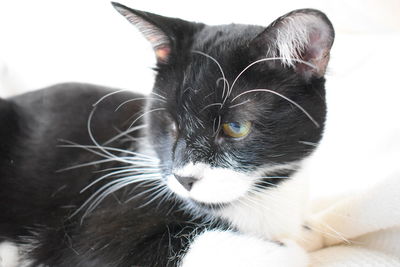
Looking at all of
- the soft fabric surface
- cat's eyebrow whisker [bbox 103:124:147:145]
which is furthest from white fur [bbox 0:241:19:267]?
the soft fabric surface

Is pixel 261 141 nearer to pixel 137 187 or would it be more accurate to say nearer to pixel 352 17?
pixel 137 187

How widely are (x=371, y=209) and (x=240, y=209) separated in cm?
34

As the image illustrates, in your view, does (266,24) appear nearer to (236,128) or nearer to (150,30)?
(150,30)

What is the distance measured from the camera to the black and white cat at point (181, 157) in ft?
3.00

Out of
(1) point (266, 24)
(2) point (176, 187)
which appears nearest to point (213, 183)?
(2) point (176, 187)

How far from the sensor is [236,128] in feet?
3.01

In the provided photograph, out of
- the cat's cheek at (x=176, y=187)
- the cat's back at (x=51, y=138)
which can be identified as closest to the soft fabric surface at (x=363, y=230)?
the cat's cheek at (x=176, y=187)

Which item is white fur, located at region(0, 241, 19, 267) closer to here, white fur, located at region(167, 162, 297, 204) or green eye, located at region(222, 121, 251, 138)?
white fur, located at region(167, 162, 297, 204)

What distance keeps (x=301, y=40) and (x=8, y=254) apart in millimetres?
969

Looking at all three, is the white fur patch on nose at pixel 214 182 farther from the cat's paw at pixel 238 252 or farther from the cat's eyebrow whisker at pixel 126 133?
Result: the cat's eyebrow whisker at pixel 126 133

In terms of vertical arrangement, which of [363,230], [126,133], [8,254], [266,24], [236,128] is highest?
[266,24]

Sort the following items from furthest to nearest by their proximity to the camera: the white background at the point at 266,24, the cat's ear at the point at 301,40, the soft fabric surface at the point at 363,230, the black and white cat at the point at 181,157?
the white background at the point at 266,24, the soft fabric surface at the point at 363,230, the black and white cat at the point at 181,157, the cat's ear at the point at 301,40

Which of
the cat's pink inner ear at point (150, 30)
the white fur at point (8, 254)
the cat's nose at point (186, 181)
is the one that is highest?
the cat's pink inner ear at point (150, 30)

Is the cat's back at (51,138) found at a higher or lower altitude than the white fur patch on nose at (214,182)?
lower
